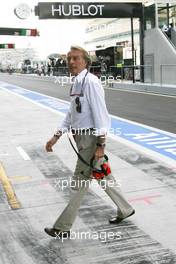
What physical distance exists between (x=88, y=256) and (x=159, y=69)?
21.5 m

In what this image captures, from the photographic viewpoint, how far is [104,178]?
4.51 meters

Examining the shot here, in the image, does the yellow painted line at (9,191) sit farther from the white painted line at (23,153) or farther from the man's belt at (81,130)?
the man's belt at (81,130)

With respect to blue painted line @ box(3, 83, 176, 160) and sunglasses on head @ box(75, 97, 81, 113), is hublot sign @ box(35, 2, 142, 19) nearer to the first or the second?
blue painted line @ box(3, 83, 176, 160)

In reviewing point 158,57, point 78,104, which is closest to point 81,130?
point 78,104

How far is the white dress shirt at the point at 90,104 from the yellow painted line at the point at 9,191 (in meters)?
1.73

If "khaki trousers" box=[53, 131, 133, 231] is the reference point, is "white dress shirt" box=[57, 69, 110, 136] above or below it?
above

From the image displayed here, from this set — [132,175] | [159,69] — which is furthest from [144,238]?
[159,69]

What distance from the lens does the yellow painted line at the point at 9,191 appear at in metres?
5.50

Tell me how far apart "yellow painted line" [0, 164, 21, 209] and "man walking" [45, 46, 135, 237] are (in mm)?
1176

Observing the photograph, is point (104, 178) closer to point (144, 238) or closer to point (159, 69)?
point (144, 238)

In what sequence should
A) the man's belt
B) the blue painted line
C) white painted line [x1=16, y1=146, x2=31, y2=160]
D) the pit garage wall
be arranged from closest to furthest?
the man's belt, white painted line [x1=16, y1=146, x2=31, y2=160], the blue painted line, the pit garage wall

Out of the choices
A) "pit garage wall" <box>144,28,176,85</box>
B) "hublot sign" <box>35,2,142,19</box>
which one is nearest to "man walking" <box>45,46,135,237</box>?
"pit garage wall" <box>144,28,176,85</box>

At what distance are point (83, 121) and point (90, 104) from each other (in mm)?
194

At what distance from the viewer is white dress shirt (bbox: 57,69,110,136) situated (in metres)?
4.07
